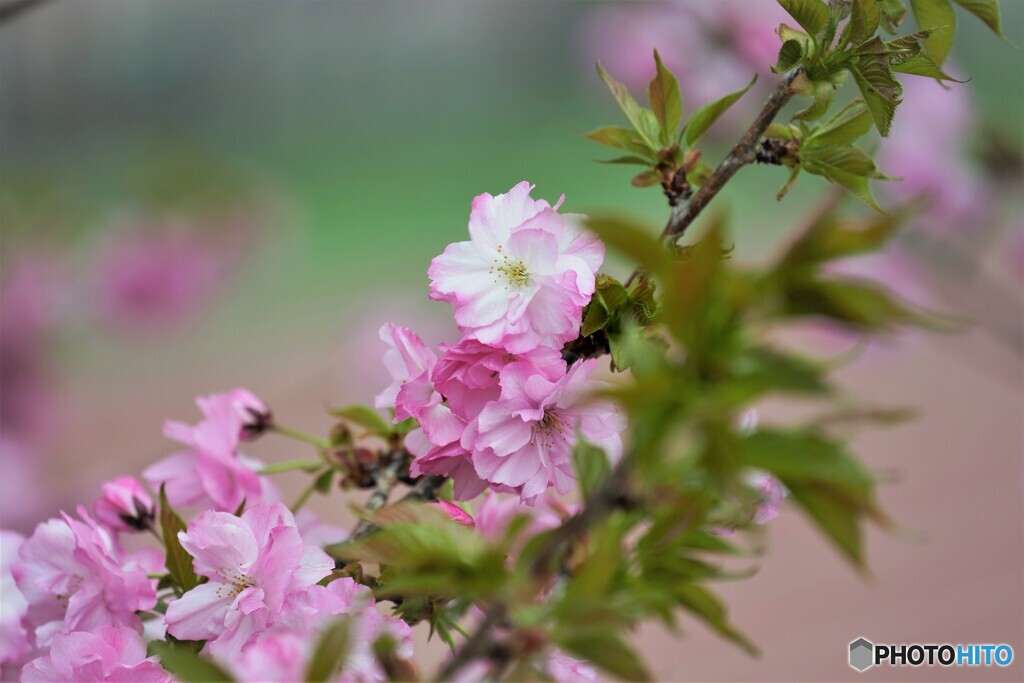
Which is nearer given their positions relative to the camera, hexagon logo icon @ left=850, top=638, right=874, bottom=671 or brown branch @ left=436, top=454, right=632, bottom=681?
brown branch @ left=436, top=454, right=632, bottom=681

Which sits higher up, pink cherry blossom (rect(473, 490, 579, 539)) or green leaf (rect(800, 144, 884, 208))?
green leaf (rect(800, 144, 884, 208))

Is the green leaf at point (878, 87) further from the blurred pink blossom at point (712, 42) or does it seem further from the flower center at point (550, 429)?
the blurred pink blossom at point (712, 42)

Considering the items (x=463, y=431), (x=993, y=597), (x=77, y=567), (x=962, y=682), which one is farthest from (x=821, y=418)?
(x=993, y=597)

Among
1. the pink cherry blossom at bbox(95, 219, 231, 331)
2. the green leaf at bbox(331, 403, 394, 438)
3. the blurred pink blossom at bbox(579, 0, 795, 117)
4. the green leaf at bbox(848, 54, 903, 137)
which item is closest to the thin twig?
the green leaf at bbox(331, 403, 394, 438)

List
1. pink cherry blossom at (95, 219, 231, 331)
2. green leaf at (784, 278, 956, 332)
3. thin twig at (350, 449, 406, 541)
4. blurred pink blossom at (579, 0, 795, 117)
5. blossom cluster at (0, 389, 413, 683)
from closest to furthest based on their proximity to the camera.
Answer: green leaf at (784, 278, 956, 332), blossom cluster at (0, 389, 413, 683), thin twig at (350, 449, 406, 541), blurred pink blossom at (579, 0, 795, 117), pink cherry blossom at (95, 219, 231, 331)

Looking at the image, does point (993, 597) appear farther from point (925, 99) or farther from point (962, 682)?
point (925, 99)

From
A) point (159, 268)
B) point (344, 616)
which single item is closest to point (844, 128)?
point (344, 616)

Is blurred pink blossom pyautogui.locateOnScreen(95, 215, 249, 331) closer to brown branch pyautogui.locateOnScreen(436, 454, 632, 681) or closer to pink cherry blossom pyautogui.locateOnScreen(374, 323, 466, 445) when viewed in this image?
pink cherry blossom pyautogui.locateOnScreen(374, 323, 466, 445)
